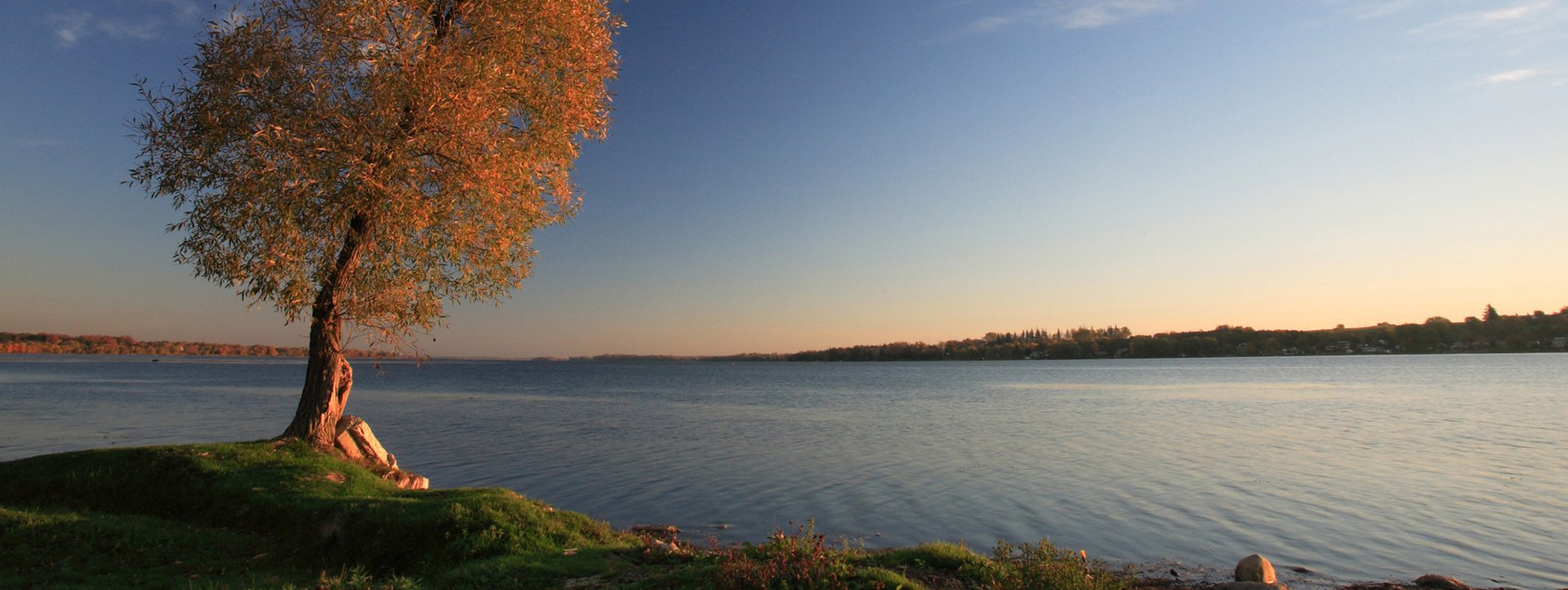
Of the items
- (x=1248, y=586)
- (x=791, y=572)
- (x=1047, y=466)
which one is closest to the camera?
(x=791, y=572)

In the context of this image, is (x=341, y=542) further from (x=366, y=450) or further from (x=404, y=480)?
(x=366, y=450)

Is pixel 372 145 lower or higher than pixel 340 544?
higher

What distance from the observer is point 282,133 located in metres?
15.3

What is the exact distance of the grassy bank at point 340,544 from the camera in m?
8.84

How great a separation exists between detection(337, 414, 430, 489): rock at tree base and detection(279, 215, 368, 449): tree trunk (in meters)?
0.37

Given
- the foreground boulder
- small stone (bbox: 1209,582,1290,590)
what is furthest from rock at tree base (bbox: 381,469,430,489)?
the foreground boulder

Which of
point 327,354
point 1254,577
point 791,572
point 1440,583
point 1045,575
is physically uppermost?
point 327,354

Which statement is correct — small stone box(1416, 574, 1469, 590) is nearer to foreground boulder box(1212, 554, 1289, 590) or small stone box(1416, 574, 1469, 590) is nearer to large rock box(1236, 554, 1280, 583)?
foreground boulder box(1212, 554, 1289, 590)

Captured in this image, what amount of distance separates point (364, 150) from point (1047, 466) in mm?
22406

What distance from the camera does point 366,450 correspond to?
60.1ft

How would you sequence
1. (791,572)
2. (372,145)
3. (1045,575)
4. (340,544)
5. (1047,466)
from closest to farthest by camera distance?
(791,572)
(1045,575)
(340,544)
(372,145)
(1047,466)

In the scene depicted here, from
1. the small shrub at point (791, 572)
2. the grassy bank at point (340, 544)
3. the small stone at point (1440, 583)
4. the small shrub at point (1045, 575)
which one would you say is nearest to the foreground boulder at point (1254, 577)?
the grassy bank at point (340, 544)

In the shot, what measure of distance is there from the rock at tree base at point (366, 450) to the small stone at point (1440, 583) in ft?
63.9

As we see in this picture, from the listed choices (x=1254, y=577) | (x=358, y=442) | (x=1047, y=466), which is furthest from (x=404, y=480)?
(x=1047, y=466)
